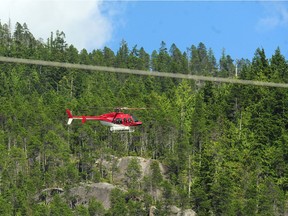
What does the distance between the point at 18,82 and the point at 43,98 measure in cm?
1518

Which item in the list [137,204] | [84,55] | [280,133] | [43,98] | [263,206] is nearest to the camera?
[263,206]

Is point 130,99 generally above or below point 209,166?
above

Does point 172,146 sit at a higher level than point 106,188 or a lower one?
higher

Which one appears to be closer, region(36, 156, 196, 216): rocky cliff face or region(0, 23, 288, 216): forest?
region(0, 23, 288, 216): forest

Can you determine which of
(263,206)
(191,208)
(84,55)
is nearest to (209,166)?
(191,208)

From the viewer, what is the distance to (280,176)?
10431 centimetres

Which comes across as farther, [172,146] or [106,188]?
[172,146]

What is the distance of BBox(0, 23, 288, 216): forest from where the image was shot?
96125 millimetres

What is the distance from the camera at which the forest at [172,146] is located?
96.1 metres

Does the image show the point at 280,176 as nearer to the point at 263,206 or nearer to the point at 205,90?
the point at 263,206

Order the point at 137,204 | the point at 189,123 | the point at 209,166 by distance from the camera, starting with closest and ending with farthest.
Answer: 1. the point at 137,204
2. the point at 209,166
3. the point at 189,123

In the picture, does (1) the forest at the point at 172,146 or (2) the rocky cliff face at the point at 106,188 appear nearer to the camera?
(1) the forest at the point at 172,146

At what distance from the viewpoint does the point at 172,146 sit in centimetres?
11712

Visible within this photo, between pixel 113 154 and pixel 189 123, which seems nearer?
pixel 113 154
